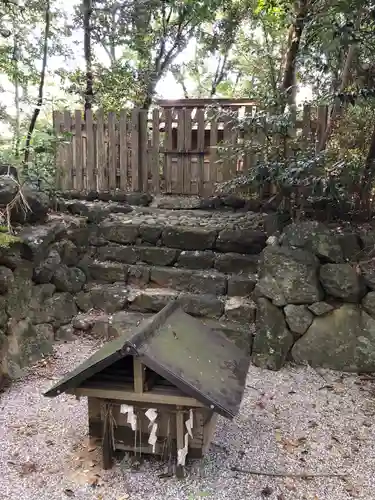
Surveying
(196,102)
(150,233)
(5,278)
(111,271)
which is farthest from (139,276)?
(196,102)

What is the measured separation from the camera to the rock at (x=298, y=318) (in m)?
3.75

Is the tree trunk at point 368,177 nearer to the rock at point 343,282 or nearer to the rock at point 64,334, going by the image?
the rock at point 343,282

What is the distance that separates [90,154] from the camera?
6148 mm

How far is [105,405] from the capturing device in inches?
92.7

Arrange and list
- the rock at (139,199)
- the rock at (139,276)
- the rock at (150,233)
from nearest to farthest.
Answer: the rock at (139,276) < the rock at (150,233) < the rock at (139,199)

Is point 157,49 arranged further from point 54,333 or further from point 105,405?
point 105,405

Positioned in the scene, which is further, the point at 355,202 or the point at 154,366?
the point at 355,202

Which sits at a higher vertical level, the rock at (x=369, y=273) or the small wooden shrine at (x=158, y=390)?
the rock at (x=369, y=273)


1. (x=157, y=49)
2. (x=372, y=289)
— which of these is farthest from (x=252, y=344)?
(x=157, y=49)

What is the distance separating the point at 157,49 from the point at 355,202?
22.6 feet

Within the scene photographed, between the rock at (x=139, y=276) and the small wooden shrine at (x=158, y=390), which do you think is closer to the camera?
the small wooden shrine at (x=158, y=390)

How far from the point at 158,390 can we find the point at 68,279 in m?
2.32

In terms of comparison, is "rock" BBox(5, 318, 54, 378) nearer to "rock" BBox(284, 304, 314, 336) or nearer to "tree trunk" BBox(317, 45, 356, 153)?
"rock" BBox(284, 304, 314, 336)

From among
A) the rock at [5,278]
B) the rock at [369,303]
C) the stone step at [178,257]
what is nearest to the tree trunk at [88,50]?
the stone step at [178,257]
